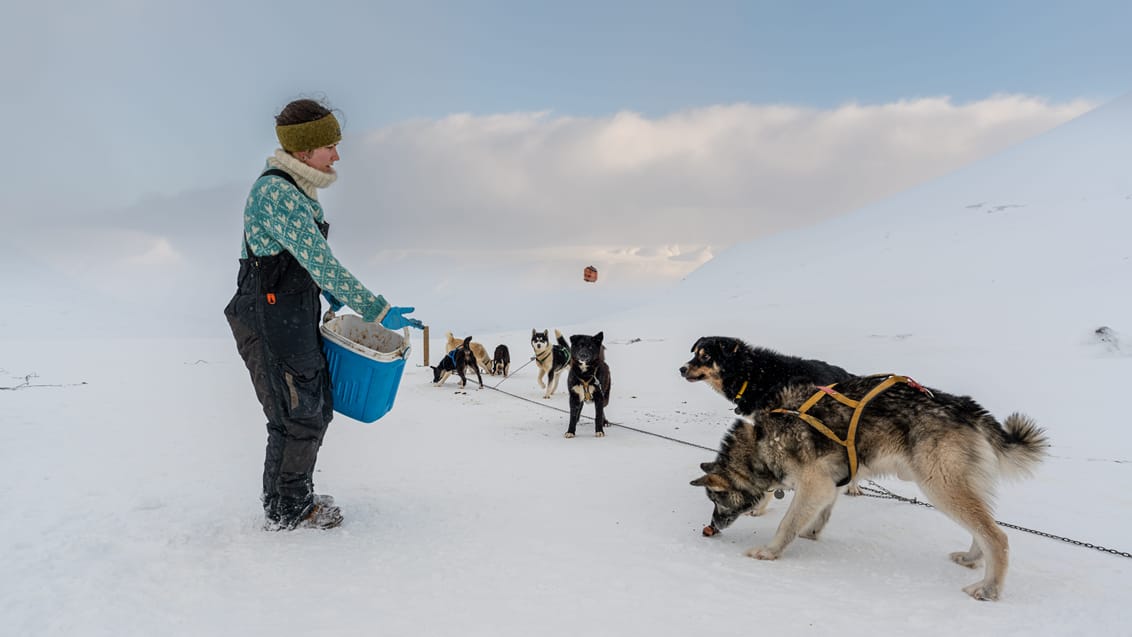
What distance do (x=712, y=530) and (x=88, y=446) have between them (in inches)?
232

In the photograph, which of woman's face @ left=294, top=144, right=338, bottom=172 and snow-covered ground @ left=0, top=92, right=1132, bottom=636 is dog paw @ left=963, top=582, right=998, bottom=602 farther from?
woman's face @ left=294, top=144, right=338, bottom=172

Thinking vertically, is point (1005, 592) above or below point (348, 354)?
below

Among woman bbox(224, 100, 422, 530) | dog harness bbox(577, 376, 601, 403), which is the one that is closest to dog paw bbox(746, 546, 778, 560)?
woman bbox(224, 100, 422, 530)

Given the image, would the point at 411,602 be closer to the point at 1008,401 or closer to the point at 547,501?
the point at 547,501

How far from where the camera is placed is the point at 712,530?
13.2 feet

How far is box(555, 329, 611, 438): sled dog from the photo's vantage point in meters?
7.96

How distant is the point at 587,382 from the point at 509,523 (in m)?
3.99

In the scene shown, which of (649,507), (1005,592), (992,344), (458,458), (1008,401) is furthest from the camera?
(992,344)

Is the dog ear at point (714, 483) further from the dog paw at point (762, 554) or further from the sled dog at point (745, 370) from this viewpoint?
the sled dog at point (745, 370)

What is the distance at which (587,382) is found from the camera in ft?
26.3

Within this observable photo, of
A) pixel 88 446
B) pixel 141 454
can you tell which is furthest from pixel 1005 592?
pixel 88 446

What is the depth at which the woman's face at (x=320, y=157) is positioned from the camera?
3.72 meters

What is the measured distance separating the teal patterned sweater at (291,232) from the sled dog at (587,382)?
4.75 m

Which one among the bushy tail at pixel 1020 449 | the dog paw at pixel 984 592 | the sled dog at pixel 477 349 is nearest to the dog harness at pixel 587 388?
the bushy tail at pixel 1020 449
